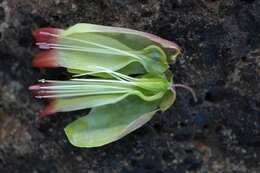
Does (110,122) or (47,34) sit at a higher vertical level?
(47,34)

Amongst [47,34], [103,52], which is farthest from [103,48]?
[47,34]

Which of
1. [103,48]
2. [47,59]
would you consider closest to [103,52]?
[103,48]

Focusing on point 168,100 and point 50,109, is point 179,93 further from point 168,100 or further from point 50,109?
point 50,109

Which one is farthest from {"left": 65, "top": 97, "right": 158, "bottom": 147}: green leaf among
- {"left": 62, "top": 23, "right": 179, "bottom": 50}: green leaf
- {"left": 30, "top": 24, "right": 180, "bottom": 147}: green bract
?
{"left": 62, "top": 23, "right": 179, "bottom": 50}: green leaf

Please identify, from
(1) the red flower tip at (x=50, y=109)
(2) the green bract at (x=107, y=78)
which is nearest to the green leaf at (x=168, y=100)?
(2) the green bract at (x=107, y=78)

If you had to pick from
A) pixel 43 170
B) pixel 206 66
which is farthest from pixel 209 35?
pixel 43 170

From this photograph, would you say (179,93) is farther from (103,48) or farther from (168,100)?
(103,48)
